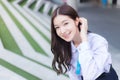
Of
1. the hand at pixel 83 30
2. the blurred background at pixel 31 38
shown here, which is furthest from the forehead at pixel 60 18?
the blurred background at pixel 31 38

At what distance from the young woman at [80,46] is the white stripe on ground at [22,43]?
3.27 m

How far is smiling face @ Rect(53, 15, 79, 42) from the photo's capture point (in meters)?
1.73

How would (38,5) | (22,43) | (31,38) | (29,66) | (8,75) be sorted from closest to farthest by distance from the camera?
(8,75), (29,66), (22,43), (31,38), (38,5)

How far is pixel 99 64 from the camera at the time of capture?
1.71 meters

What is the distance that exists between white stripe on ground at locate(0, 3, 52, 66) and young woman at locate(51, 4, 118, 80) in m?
3.27

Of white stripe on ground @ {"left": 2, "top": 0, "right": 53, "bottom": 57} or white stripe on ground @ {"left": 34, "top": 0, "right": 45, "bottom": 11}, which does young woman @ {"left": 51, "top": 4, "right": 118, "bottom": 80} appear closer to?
white stripe on ground @ {"left": 2, "top": 0, "right": 53, "bottom": 57}

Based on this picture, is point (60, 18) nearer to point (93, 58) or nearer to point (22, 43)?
point (93, 58)

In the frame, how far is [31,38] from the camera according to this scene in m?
6.72

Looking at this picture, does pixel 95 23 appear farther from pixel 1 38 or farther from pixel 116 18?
pixel 1 38

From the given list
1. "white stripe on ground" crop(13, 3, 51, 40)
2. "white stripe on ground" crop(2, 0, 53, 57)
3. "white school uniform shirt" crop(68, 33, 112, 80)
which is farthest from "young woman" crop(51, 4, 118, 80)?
"white stripe on ground" crop(13, 3, 51, 40)

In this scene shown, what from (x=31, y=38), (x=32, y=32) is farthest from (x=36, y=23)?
(x=31, y=38)

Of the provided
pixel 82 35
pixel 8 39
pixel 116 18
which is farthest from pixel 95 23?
Result: pixel 82 35

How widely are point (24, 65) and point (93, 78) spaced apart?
334cm

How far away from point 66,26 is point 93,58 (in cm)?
27
